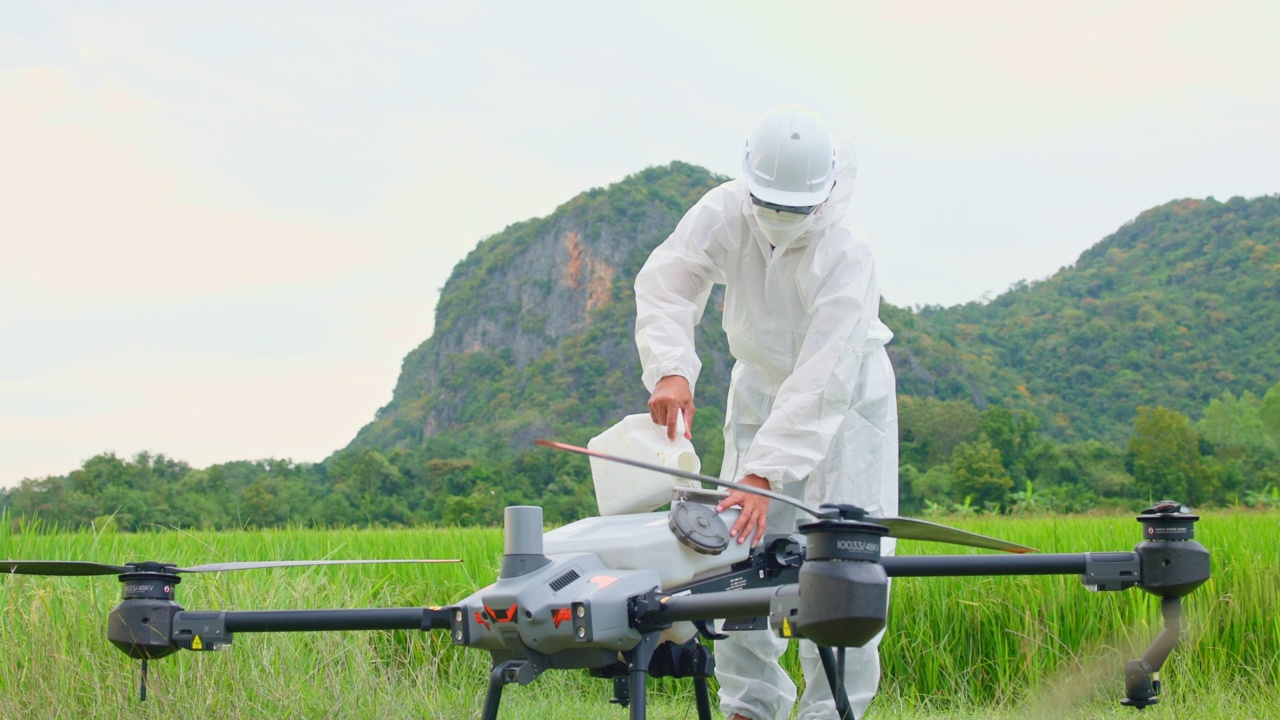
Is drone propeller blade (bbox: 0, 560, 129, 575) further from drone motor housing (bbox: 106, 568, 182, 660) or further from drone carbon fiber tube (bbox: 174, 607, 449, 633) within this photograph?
drone carbon fiber tube (bbox: 174, 607, 449, 633)

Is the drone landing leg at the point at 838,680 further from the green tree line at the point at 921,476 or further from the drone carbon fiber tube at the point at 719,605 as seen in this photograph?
the green tree line at the point at 921,476

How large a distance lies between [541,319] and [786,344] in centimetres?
8149

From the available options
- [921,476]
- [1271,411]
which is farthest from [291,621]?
[1271,411]

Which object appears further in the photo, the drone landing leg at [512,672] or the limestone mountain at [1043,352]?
the limestone mountain at [1043,352]

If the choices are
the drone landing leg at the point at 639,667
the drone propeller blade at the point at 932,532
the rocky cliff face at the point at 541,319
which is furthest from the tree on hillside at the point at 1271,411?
the drone landing leg at the point at 639,667

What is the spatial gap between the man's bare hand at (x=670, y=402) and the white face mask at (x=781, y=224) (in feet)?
1.94

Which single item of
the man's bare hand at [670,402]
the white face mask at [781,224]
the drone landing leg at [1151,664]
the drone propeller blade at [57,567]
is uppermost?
the white face mask at [781,224]

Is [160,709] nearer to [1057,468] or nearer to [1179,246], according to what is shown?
[1057,468]

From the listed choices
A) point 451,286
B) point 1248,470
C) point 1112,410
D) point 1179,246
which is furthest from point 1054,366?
point 451,286

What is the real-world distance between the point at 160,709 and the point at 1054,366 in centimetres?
4230

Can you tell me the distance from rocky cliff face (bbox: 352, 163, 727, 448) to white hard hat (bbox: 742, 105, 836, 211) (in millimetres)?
50738

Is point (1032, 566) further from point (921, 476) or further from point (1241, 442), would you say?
point (1241, 442)

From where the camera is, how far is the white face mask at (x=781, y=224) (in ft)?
11.8

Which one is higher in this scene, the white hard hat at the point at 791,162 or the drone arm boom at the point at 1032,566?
the white hard hat at the point at 791,162
